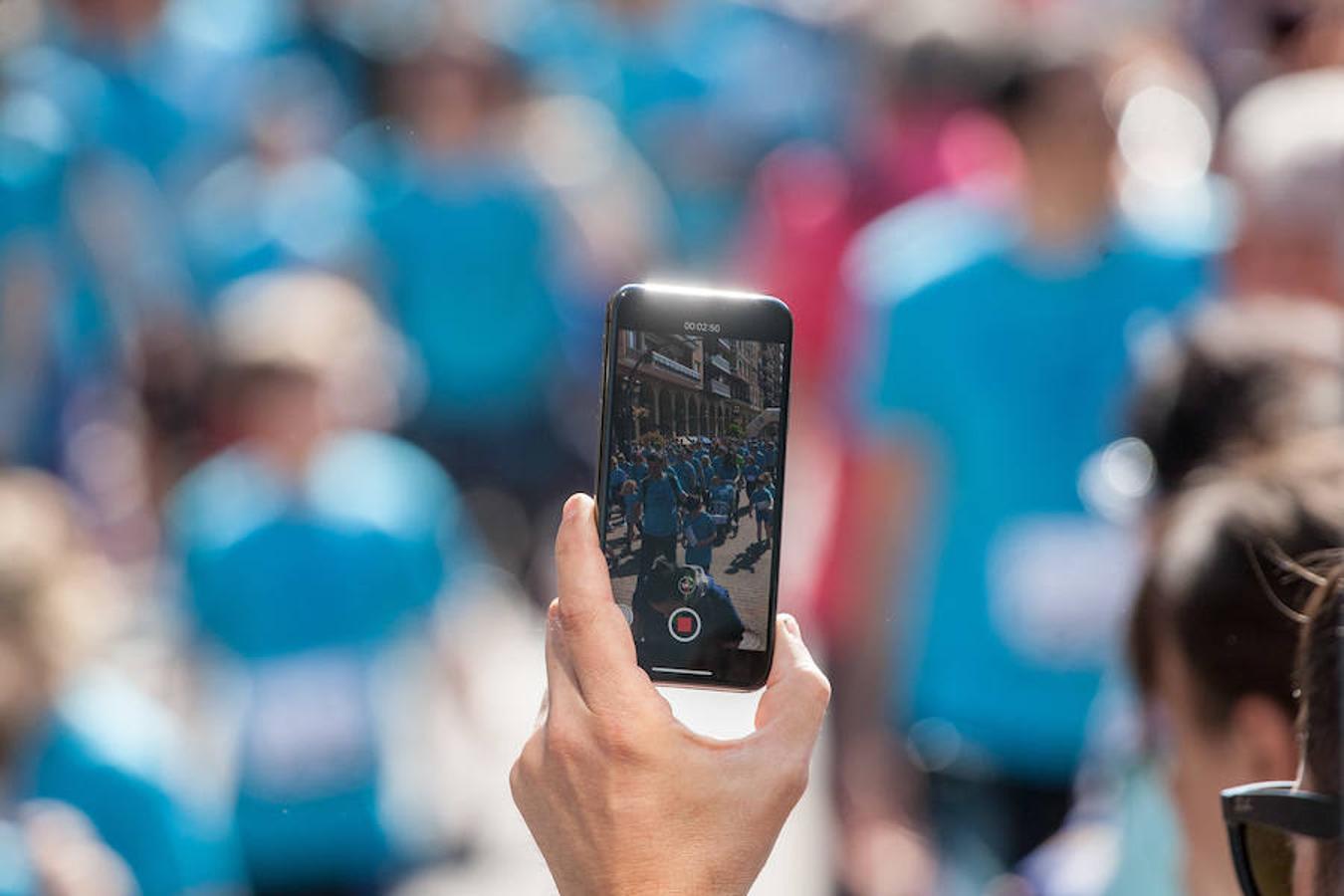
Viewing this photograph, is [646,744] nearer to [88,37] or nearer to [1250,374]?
[1250,374]

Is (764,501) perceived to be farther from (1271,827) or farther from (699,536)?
(1271,827)

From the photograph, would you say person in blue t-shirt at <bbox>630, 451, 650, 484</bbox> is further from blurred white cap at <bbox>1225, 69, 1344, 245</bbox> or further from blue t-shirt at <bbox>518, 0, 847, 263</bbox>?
blue t-shirt at <bbox>518, 0, 847, 263</bbox>

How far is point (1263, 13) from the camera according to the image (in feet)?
13.7

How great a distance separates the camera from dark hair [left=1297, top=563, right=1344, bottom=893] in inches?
44.6

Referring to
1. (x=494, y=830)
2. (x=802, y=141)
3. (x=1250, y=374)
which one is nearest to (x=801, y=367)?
(x=494, y=830)

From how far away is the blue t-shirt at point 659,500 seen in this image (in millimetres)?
1115

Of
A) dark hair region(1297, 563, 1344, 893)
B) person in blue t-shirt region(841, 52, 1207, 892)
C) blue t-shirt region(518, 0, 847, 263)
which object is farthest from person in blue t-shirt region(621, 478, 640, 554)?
blue t-shirt region(518, 0, 847, 263)

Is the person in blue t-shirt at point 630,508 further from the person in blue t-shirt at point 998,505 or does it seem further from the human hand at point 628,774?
the person in blue t-shirt at point 998,505

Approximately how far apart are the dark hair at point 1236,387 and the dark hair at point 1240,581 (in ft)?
0.87

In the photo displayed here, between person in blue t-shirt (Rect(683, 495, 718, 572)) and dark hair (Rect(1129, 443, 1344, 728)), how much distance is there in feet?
1.55

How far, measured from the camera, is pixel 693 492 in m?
1.12

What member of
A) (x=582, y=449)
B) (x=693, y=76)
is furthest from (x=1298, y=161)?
(x=693, y=76)

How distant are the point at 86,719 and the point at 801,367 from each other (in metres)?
1.37

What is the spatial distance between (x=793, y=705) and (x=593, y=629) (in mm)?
110
